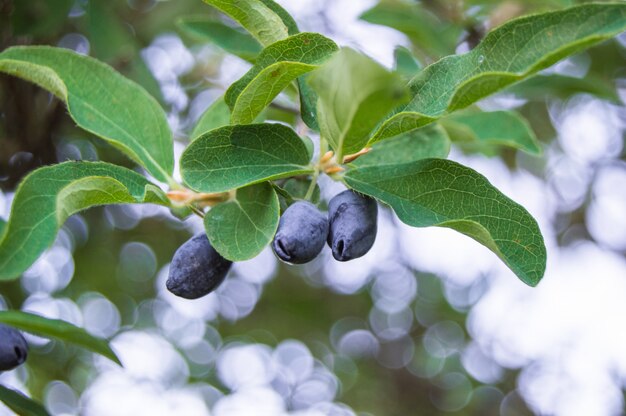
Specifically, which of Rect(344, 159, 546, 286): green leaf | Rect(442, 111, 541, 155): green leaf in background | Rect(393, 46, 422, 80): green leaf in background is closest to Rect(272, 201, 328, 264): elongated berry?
Rect(344, 159, 546, 286): green leaf

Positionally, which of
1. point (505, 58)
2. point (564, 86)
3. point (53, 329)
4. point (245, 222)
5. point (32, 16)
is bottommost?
point (53, 329)

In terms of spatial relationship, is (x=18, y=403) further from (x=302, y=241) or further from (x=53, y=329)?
(x=302, y=241)

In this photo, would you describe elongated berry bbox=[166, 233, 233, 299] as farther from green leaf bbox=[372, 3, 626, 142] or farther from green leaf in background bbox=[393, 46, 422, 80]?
green leaf in background bbox=[393, 46, 422, 80]

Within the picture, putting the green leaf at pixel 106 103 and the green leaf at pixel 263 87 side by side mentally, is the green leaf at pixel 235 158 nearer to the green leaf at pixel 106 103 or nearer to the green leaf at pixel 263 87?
the green leaf at pixel 263 87

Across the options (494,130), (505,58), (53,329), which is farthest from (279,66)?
(494,130)

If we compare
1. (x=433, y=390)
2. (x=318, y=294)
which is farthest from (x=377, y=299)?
(x=433, y=390)
